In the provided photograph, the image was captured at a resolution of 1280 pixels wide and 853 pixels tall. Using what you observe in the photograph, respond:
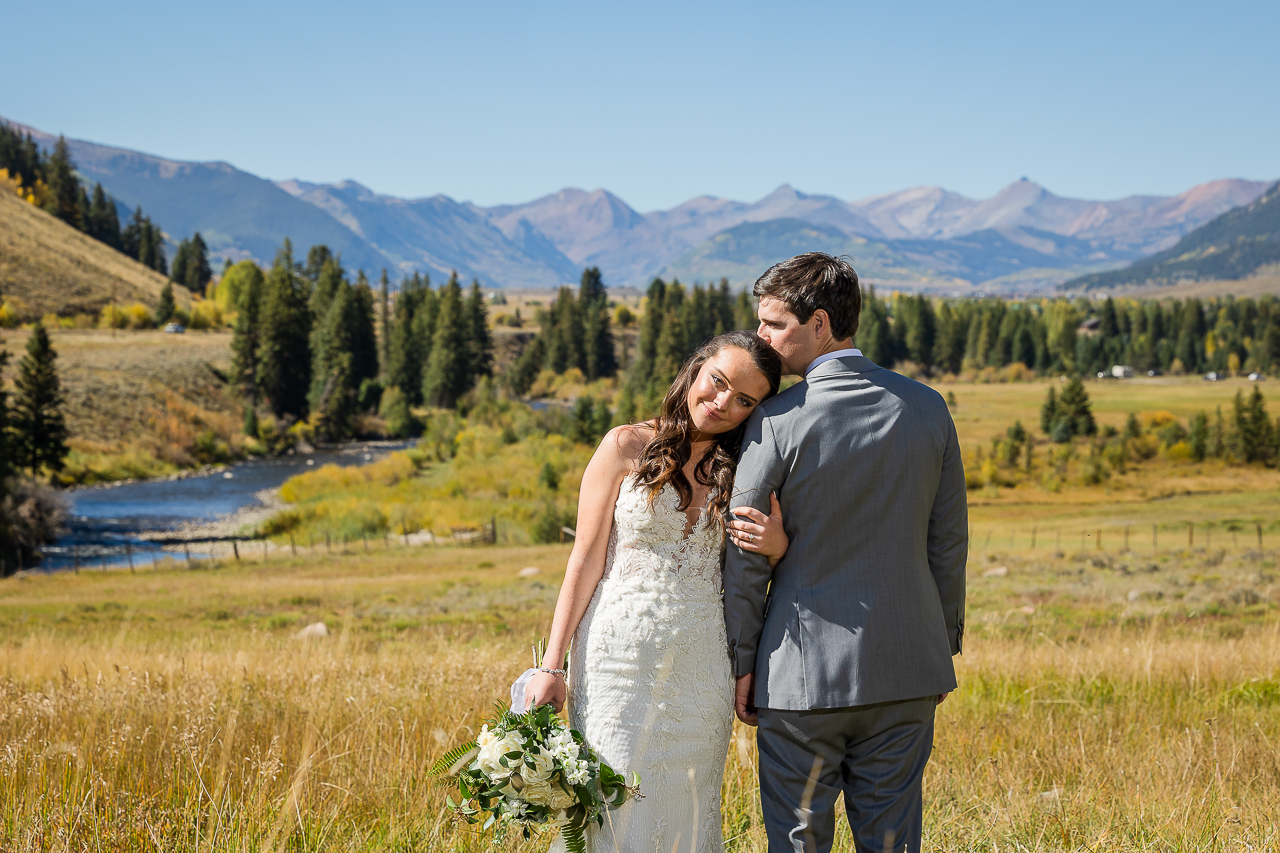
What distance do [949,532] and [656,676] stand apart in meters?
1.11

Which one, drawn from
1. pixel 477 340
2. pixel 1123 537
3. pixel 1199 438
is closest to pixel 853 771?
pixel 1123 537

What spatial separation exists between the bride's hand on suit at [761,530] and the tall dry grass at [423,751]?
148 cm

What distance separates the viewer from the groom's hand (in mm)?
2971

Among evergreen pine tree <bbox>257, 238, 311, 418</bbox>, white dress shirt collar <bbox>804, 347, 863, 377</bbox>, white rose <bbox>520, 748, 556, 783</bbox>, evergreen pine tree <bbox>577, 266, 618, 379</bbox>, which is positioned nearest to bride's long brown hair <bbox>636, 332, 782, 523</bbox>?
white dress shirt collar <bbox>804, 347, 863, 377</bbox>

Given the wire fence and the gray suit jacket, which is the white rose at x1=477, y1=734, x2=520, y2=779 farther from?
the wire fence

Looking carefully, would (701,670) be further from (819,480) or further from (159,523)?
(159,523)

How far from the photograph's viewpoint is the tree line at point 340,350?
60.8 m

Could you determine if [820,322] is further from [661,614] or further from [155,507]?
[155,507]

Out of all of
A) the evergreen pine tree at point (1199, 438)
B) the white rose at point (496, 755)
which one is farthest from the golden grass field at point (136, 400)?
the evergreen pine tree at point (1199, 438)

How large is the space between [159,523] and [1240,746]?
39.1 m

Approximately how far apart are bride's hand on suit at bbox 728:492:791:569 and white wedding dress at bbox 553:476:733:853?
0.28 meters

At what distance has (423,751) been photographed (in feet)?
14.3

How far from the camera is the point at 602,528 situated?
300 centimetres

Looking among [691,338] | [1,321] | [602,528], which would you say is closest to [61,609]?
[602,528]
